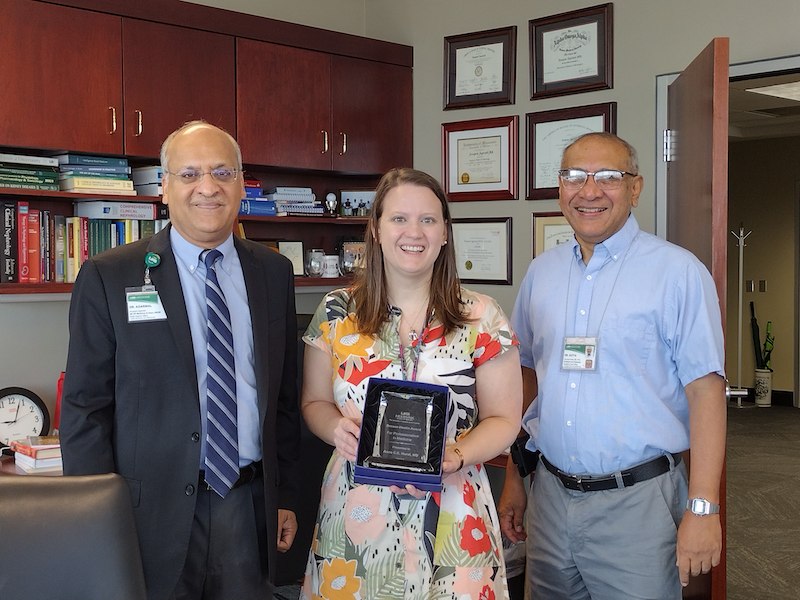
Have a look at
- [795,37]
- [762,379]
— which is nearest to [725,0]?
[795,37]

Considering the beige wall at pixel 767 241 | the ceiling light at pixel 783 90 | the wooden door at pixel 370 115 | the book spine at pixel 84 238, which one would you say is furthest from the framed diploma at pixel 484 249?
the beige wall at pixel 767 241

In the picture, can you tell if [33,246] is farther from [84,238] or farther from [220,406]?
[220,406]

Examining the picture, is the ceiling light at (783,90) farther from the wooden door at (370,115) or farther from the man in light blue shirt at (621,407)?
the man in light blue shirt at (621,407)

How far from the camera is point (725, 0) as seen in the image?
11.4 ft

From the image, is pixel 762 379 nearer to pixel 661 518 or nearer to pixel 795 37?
pixel 795 37

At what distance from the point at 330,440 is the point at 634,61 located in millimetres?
2805

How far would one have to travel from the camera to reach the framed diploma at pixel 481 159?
429 centimetres

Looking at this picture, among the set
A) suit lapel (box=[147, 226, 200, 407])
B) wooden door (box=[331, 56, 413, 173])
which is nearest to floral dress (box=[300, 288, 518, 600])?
suit lapel (box=[147, 226, 200, 407])

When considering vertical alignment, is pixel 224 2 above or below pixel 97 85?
above

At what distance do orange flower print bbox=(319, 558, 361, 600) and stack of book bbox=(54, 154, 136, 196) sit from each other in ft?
7.63

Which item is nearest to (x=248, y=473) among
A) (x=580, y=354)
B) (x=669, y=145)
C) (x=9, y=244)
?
(x=580, y=354)

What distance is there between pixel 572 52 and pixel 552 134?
415 mm

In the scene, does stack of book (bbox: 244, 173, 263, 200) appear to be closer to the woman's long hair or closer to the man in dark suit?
the man in dark suit

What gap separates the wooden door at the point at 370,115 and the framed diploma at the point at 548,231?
927 mm
